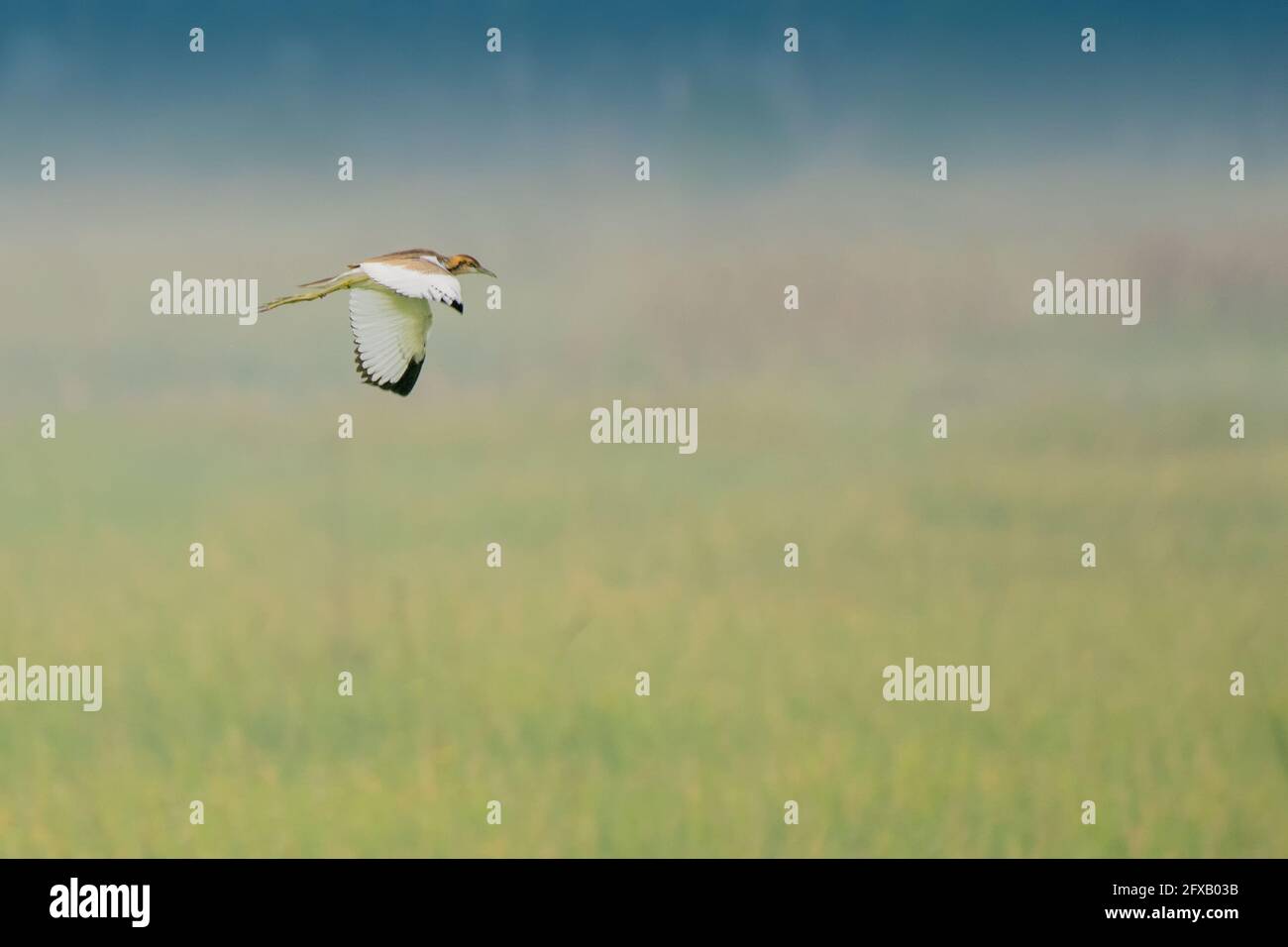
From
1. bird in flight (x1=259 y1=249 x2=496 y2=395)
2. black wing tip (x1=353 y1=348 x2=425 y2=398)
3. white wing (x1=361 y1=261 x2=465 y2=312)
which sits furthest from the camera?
black wing tip (x1=353 y1=348 x2=425 y2=398)

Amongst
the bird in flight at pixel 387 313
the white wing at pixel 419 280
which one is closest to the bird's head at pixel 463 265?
the bird in flight at pixel 387 313

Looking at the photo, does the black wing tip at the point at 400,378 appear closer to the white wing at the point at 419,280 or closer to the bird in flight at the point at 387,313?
the bird in flight at the point at 387,313

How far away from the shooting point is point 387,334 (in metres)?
12.6

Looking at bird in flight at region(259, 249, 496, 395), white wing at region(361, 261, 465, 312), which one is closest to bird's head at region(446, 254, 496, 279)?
bird in flight at region(259, 249, 496, 395)

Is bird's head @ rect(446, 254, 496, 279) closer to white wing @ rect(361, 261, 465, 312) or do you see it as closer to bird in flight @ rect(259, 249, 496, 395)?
bird in flight @ rect(259, 249, 496, 395)

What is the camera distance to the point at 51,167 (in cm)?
1332

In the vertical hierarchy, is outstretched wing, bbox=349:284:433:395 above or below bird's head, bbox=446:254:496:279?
below

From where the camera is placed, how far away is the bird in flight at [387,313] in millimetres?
11891

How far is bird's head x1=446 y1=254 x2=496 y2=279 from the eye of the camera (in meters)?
12.6

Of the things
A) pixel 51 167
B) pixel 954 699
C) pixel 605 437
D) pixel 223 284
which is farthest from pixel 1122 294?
pixel 51 167

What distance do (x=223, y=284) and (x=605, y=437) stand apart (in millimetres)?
3484

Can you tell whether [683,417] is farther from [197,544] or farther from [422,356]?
[197,544]

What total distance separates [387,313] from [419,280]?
1.17 metres

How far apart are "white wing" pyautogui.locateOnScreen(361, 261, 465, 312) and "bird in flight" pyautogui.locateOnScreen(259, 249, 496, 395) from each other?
1cm
